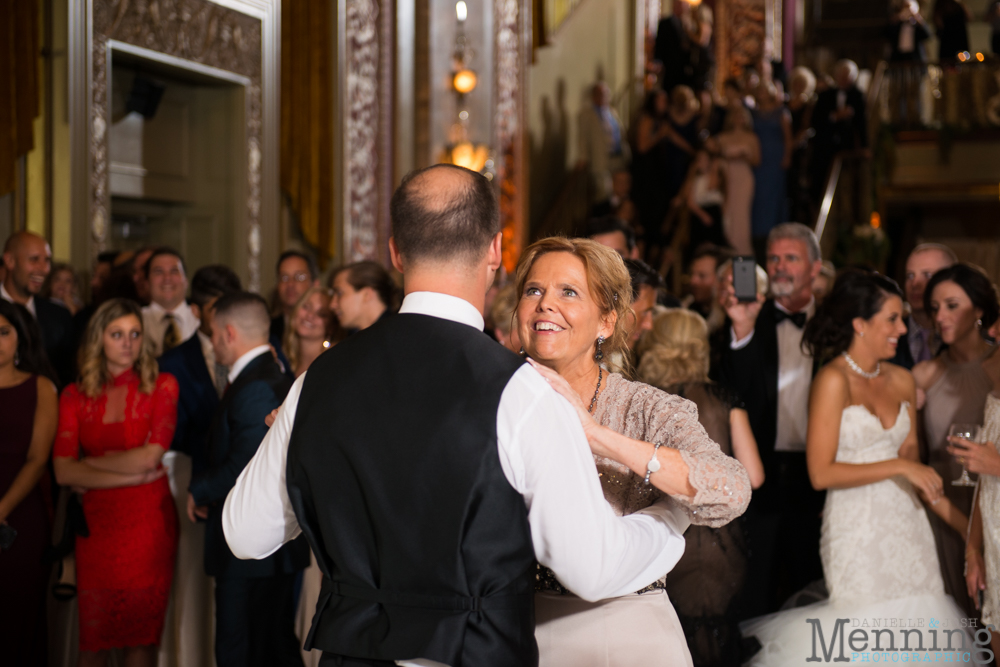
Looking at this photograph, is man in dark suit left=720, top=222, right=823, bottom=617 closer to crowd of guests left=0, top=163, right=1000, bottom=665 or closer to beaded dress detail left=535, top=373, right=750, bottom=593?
crowd of guests left=0, top=163, right=1000, bottom=665

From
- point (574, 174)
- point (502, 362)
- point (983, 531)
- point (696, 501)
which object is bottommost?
point (983, 531)

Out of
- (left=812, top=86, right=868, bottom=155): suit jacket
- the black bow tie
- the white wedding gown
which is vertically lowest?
the white wedding gown

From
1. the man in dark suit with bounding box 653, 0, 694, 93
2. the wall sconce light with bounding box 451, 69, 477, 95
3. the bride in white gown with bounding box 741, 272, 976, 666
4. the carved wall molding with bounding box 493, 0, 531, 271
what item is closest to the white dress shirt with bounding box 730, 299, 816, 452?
the bride in white gown with bounding box 741, 272, 976, 666

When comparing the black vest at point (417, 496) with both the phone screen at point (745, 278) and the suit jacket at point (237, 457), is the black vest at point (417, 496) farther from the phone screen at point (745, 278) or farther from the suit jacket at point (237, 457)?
the phone screen at point (745, 278)

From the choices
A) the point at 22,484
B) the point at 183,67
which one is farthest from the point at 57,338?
the point at 183,67

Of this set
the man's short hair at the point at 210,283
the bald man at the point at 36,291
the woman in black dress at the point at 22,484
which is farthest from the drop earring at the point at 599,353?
the bald man at the point at 36,291

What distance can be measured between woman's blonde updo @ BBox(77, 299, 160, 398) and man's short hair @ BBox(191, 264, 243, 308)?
1050 mm

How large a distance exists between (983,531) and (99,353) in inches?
133

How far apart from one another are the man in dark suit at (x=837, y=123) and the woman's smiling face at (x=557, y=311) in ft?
27.7

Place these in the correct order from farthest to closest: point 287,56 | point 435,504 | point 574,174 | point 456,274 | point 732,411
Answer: point 574,174 < point 287,56 < point 732,411 < point 456,274 < point 435,504

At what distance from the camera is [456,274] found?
169 centimetres

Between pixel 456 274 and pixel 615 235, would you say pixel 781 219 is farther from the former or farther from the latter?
pixel 456 274

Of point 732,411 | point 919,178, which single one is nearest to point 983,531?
point 732,411

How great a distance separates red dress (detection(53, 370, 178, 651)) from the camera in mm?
3488
